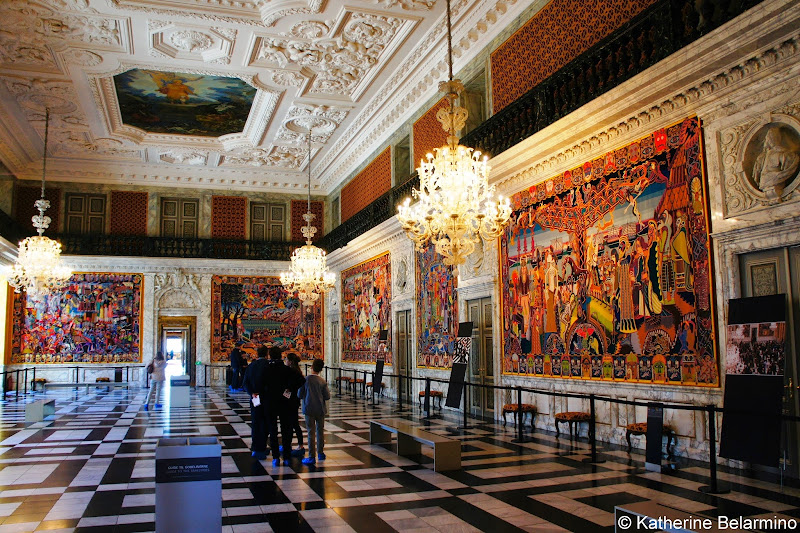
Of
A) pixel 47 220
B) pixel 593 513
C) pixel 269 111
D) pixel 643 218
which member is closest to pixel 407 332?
pixel 269 111

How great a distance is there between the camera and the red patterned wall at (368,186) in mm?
19406

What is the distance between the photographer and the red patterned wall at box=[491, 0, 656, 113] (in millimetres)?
9906

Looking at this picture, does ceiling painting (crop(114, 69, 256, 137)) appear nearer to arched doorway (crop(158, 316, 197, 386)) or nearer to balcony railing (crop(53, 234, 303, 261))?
balcony railing (crop(53, 234, 303, 261))

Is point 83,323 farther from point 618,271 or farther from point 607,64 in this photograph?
point 607,64

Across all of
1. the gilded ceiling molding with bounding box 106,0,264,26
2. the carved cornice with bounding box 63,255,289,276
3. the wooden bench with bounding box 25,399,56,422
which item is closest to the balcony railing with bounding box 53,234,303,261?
the carved cornice with bounding box 63,255,289,276

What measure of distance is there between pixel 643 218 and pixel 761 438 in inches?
143

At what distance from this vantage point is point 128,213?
82.6 feet

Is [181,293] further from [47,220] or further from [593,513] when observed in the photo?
[593,513]

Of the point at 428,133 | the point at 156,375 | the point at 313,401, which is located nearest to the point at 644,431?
the point at 313,401

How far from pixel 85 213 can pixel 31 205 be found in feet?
5.93

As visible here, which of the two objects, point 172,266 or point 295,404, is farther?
point 172,266

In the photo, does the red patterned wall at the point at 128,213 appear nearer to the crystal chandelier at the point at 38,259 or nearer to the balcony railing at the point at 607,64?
the crystal chandelier at the point at 38,259

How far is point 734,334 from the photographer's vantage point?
7328mm

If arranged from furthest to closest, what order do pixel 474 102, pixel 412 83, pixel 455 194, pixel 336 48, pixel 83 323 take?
pixel 83 323, pixel 412 83, pixel 336 48, pixel 474 102, pixel 455 194
